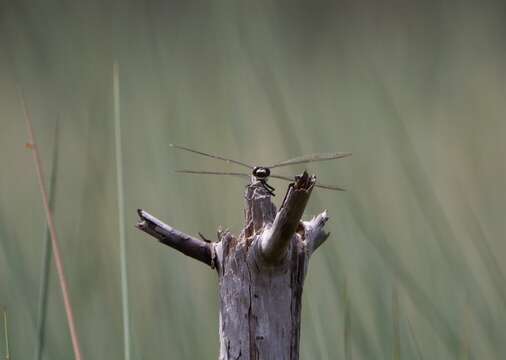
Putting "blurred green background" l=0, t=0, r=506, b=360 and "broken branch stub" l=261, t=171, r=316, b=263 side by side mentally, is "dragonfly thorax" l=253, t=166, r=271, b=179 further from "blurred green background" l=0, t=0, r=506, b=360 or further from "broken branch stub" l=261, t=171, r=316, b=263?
"blurred green background" l=0, t=0, r=506, b=360

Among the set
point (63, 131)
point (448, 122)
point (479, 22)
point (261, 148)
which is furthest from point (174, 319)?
point (479, 22)

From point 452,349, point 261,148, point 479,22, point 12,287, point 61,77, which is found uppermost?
point 479,22

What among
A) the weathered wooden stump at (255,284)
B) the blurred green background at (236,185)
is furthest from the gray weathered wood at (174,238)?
the blurred green background at (236,185)

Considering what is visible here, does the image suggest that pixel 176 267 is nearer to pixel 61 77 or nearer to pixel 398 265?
→ pixel 398 265

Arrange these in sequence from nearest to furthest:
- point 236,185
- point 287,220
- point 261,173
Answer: point 287,220
point 261,173
point 236,185

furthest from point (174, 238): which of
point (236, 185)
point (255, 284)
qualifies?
point (236, 185)

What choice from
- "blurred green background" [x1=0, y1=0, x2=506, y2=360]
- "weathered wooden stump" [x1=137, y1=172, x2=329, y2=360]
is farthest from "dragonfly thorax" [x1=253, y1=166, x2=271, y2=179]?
"blurred green background" [x1=0, y1=0, x2=506, y2=360]

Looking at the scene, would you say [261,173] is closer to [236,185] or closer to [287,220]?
[287,220]
